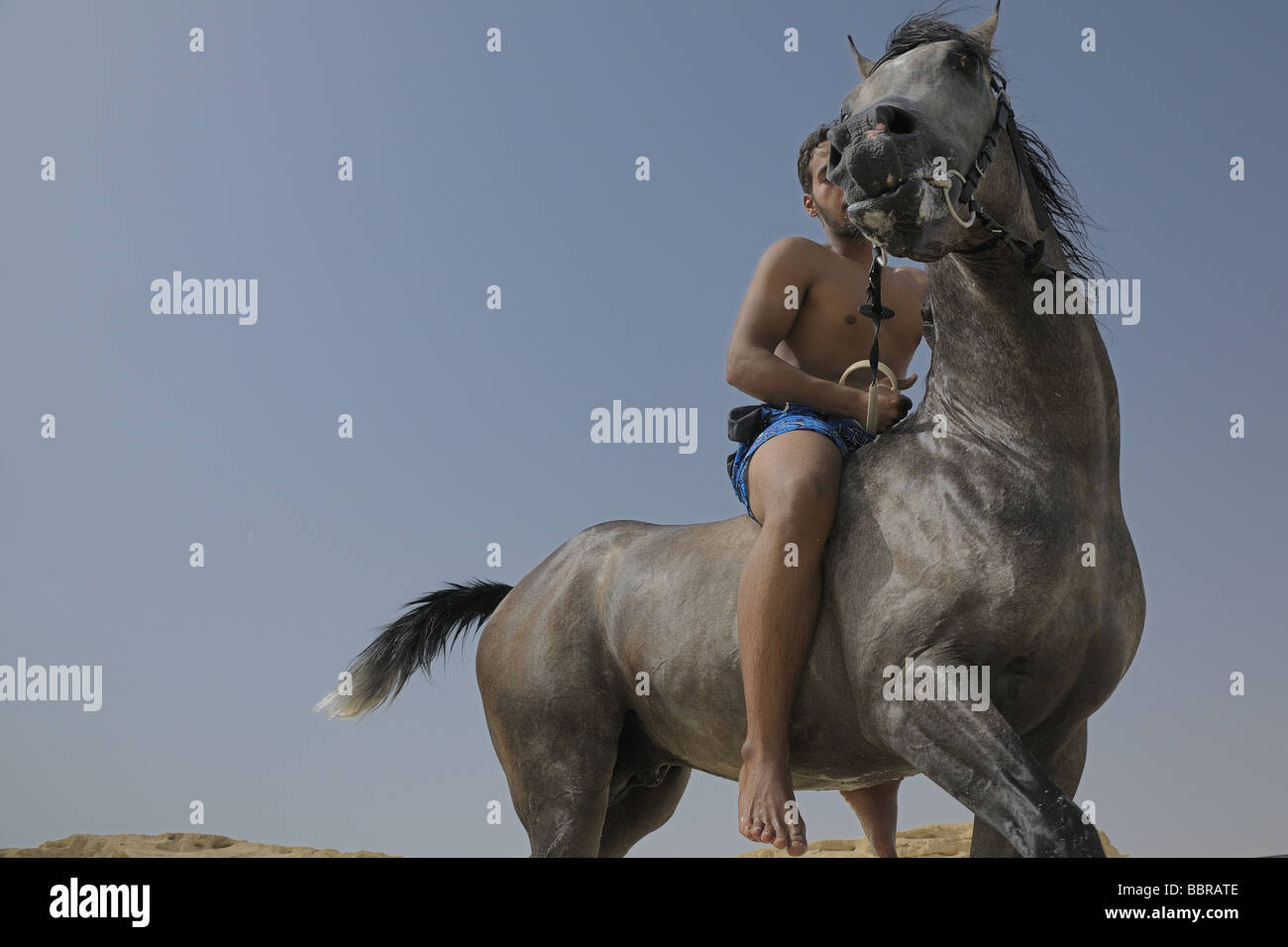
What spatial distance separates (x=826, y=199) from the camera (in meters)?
4.39

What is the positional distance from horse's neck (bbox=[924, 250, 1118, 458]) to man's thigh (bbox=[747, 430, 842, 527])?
468 millimetres

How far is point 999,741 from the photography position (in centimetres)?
312

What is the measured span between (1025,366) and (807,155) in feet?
4.50

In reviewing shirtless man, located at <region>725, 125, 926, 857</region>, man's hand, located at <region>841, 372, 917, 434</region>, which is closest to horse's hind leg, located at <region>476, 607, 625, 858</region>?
shirtless man, located at <region>725, 125, 926, 857</region>

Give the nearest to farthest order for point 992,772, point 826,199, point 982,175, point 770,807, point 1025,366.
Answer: point 992,772 → point 982,175 → point 1025,366 → point 770,807 → point 826,199

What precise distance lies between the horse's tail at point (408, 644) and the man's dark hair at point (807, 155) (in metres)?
2.24

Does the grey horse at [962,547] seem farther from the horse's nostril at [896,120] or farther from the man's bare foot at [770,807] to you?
the man's bare foot at [770,807]

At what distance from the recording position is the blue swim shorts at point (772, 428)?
13.2 ft

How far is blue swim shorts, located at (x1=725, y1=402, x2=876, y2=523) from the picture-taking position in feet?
13.2

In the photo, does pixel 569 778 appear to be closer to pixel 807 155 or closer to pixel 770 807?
pixel 770 807

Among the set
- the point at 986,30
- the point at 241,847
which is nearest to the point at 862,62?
the point at 986,30

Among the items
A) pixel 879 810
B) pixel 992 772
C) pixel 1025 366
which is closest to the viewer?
pixel 992 772
